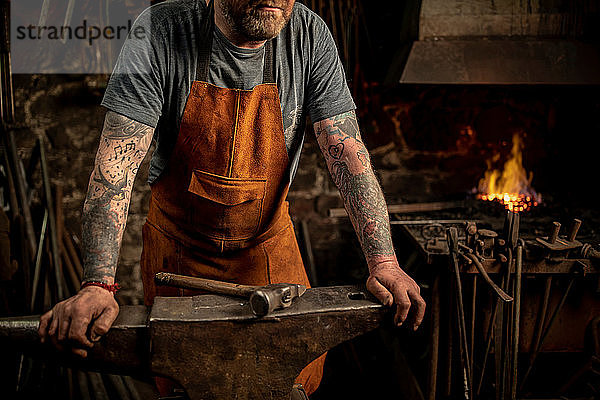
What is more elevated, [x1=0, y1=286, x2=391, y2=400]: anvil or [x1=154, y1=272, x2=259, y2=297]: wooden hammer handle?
[x1=154, y1=272, x2=259, y2=297]: wooden hammer handle

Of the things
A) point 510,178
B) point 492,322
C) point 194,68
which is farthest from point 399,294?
point 510,178

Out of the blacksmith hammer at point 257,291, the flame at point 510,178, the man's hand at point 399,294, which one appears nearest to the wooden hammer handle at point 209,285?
the blacksmith hammer at point 257,291

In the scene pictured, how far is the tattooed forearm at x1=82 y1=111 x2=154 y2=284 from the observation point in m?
1.50

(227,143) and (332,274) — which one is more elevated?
(227,143)

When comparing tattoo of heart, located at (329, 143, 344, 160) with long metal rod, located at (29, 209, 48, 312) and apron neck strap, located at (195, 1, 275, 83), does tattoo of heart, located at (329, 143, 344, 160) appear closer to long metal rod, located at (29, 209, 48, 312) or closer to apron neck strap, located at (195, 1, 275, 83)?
apron neck strap, located at (195, 1, 275, 83)

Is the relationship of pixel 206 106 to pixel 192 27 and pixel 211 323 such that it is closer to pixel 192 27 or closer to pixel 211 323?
pixel 192 27

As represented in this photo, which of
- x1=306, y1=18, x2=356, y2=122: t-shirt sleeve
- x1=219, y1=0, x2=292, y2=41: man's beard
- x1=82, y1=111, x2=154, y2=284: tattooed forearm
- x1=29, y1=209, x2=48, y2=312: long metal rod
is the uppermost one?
x1=219, y1=0, x2=292, y2=41: man's beard

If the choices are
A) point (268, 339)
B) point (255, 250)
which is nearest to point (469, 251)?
point (255, 250)

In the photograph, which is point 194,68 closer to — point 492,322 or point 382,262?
point 382,262

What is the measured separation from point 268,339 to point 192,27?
1.06 metres

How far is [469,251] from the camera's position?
2436mm

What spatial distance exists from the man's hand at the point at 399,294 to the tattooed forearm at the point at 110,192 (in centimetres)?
72

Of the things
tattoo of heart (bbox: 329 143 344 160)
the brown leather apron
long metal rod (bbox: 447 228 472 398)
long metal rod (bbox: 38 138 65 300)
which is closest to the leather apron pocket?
the brown leather apron

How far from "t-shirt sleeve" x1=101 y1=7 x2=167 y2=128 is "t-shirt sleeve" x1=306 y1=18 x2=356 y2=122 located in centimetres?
51
